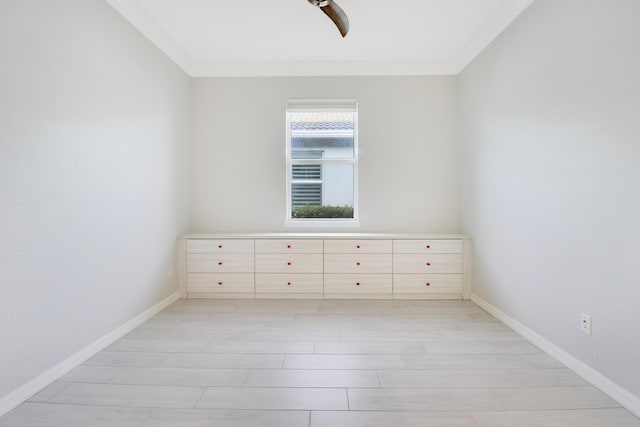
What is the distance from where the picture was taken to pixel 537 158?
233 cm

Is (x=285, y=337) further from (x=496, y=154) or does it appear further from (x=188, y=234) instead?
(x=496, y=154)

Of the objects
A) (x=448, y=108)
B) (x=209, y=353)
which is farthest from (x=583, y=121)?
(x=209, y=353)

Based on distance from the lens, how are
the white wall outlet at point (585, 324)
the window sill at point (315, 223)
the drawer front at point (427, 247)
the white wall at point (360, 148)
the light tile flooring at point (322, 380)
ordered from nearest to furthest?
the light tile flooring at point (322, 380) → the white wall outlet at point (585, 324) → the drawer front at point (427, 247) → the white wall at point (360, 148) → the window sill at point (315, 223)

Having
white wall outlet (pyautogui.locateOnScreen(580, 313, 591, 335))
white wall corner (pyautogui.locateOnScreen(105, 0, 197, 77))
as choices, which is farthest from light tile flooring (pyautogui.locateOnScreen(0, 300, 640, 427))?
white wall corner (pyautogui.locateOnScreen(105, 0, 197, 77))

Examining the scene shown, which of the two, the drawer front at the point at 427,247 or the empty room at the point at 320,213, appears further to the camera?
the drawer front at the point at 427,247

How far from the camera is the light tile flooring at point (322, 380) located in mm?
1574

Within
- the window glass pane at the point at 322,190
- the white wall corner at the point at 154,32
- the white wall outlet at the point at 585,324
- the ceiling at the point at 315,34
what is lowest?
the white wall outlet at the point at 585,324

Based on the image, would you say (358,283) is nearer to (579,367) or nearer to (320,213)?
(320,213)

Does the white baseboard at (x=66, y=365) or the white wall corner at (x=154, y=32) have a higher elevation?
the white wall corner at (x=154, y=32)

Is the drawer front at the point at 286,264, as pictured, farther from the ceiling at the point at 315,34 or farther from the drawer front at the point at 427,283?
the ceiling at the point at 315,34

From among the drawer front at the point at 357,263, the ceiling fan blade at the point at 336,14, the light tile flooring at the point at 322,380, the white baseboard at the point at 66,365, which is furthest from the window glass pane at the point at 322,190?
the white baseboard at the point at 66,365

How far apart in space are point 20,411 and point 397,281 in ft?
9.84

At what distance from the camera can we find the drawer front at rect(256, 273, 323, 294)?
352 centimetres

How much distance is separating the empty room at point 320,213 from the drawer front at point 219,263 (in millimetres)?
23
